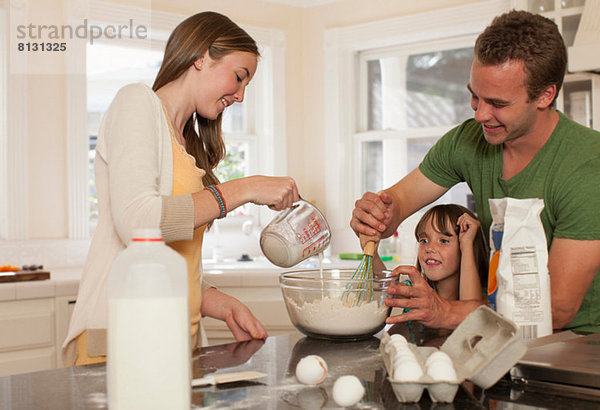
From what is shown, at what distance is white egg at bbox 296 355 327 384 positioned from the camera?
96cm

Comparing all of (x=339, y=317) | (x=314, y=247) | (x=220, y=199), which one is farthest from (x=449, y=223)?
(x=220, y=199)

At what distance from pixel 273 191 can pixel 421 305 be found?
377 mm

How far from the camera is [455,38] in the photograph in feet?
12.3

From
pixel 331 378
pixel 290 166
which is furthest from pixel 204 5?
pixel 331 378

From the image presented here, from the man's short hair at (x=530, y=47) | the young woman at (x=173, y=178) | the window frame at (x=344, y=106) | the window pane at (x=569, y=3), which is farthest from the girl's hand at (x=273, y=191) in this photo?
the window frame at (x=344, y=106)

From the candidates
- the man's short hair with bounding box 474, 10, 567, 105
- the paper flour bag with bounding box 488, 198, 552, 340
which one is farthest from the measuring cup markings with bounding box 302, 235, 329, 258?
the man's short hair with bounding box 474, 10, 567, 105

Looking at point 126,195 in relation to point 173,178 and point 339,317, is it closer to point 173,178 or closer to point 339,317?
point 173,178

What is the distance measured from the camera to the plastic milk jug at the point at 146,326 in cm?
69

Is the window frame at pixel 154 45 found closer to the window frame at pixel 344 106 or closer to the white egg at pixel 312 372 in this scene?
the window frame at pixel 344 106

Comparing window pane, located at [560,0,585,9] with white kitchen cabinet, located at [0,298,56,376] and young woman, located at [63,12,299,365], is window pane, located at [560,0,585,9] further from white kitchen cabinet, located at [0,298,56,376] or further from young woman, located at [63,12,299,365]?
white kitchen cabinet, located at [0,298,56,376]

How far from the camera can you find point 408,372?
0.86m

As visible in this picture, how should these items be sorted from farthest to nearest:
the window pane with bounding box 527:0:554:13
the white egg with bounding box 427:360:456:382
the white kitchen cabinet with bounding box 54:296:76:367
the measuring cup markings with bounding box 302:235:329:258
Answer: the window pane with bounding box 527:0:554:13
the white kitchen cabinet with bounding box 54:296:76:367
the measuring cup markings with bounding box 302:235:329:258
the white egg with bounding box 427:360:456:382

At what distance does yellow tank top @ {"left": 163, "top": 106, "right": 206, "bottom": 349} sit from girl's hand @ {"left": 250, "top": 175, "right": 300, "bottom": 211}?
17cm

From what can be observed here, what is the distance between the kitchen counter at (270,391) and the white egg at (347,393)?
0.05 feet
